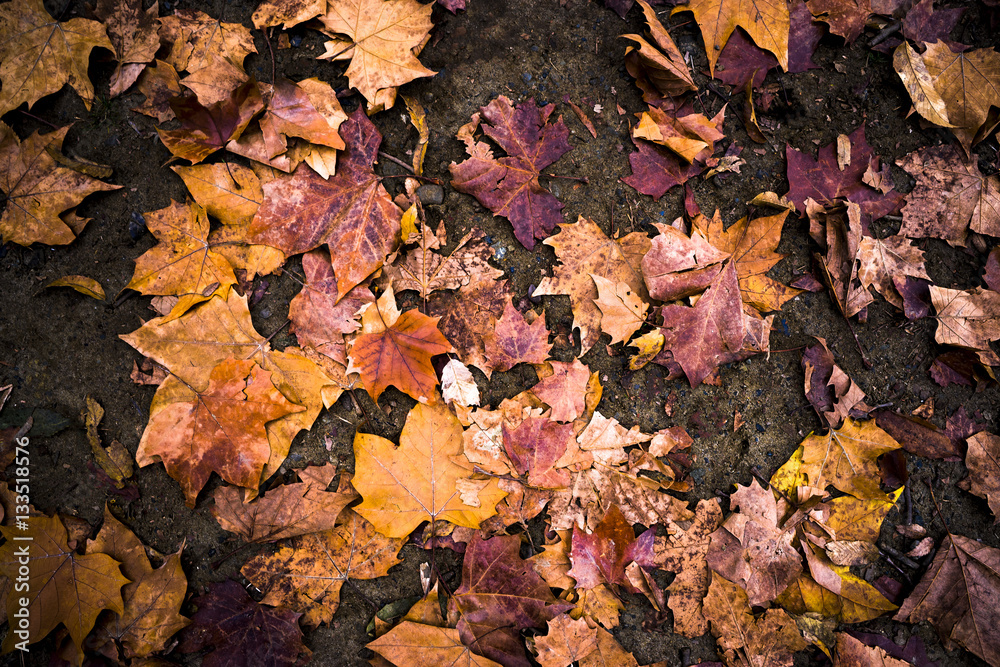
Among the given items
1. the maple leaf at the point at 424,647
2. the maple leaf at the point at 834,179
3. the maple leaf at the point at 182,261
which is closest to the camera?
the maple leaf at the point at 424,647

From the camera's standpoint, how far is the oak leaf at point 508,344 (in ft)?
6.82

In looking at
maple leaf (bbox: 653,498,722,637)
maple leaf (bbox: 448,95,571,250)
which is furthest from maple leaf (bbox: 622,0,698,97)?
maple leaf (bbox: 653,498,722,637)

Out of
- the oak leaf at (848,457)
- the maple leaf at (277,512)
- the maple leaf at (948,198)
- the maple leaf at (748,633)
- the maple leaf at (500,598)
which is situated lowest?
the maple leaf at (748,633)

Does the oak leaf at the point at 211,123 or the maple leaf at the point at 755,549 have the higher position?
the oak leaf at the point at 211,123

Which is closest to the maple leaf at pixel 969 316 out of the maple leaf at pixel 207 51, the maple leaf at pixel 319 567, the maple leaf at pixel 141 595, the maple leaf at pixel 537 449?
the maple leaf at pixel 537 449

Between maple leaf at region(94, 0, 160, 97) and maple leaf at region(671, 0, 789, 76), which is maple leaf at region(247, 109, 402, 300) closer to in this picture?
maple leaf at region(94, 0, 160, 97)

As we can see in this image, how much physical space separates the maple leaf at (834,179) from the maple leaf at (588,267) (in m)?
0.70

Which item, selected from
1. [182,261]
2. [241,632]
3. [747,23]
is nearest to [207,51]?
[182,261]

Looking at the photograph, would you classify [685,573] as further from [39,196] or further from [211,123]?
[39,196]

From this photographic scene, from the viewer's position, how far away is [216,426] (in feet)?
6.55

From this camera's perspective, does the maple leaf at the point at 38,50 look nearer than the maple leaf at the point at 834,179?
Yes

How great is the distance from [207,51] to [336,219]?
0.87 metres

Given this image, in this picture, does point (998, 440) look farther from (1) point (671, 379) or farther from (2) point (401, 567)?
(2) point (401, 567)

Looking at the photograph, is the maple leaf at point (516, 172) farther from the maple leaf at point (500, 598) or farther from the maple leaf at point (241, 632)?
the maple leaf at point (241, 632)
